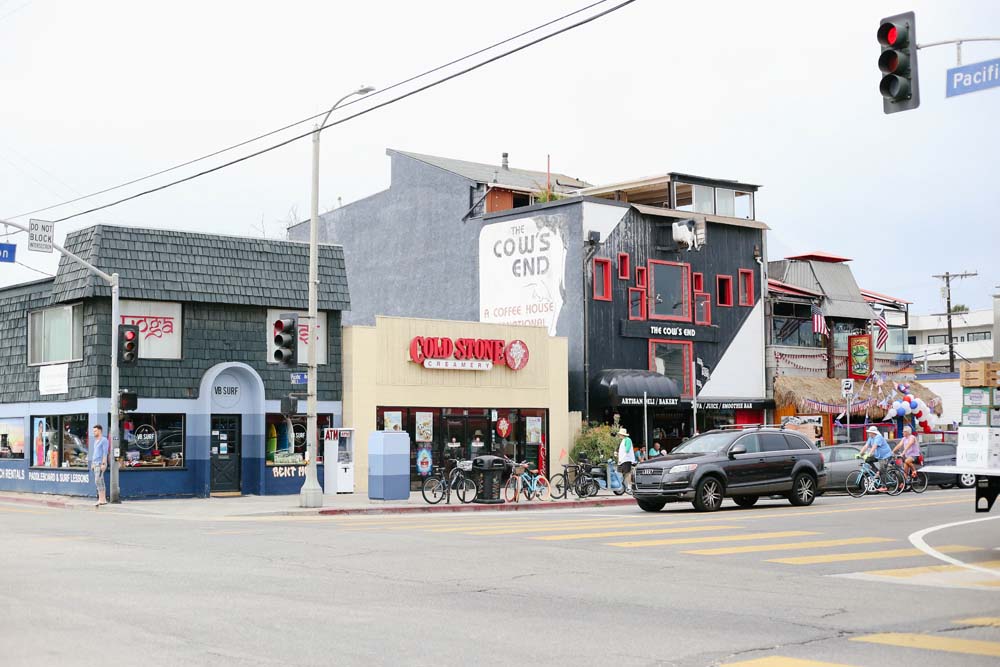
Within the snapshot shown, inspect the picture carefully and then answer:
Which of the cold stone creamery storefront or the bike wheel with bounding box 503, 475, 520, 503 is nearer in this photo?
the bike wheel with bounding box 503, 475, 520, 503

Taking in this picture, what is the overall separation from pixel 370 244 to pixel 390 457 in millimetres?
19488

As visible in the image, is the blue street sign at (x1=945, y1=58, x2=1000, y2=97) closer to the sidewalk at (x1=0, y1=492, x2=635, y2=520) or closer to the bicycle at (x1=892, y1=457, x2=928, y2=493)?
the sidewalk at (x1=0, y1=492, x2=635, y2=520)

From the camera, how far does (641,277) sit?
41.6 metres

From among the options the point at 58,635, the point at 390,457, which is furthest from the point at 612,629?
the point at 390,457

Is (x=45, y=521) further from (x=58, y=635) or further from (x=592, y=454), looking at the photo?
(x=592, y=454)

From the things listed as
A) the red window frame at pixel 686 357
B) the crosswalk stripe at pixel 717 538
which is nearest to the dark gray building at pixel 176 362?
the red window frame at pixel 686 357

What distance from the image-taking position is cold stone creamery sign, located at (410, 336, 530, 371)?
35281mm

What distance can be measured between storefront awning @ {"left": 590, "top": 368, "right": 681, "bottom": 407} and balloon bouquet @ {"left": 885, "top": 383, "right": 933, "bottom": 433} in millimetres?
8114

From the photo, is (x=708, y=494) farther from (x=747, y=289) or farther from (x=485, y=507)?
(x=747, y=289)

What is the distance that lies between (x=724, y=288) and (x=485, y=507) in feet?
64.9

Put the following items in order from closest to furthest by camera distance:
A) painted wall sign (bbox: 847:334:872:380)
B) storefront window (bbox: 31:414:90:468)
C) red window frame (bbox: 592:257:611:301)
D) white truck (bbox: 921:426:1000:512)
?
white truck (bbox: 921:426:1000:512) → storefront window (bbox: 31:414:90:468) → red window frame (bbox: 592:257:611:301) → painted wall sign (bbox: 847:334:872:380)

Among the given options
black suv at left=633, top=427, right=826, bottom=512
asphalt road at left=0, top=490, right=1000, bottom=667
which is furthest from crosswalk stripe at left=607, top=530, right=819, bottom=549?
black suv at left=633, top=427, right=826, bottom=512

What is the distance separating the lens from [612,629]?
381 inches

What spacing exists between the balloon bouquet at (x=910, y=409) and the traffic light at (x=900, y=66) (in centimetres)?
2817
